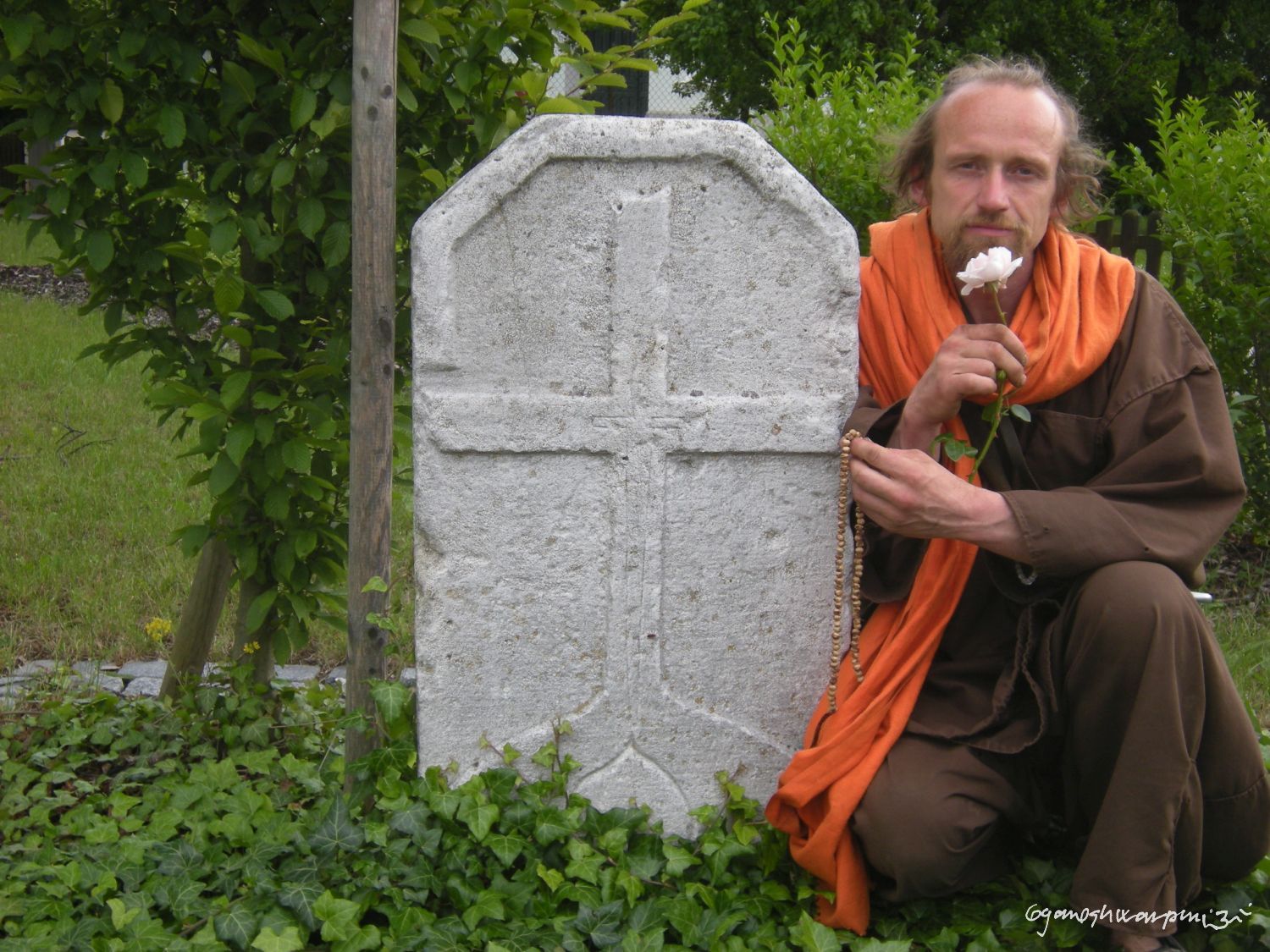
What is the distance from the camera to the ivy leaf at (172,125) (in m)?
2.78

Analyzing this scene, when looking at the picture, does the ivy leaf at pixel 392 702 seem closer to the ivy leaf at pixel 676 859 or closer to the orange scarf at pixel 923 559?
the ivy leaf at pixel 676 859

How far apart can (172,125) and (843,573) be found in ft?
5.74

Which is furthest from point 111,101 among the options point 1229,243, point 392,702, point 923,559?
point 1229,243

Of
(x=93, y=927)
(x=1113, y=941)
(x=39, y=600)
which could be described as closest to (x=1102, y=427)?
(x=1113, y=941)

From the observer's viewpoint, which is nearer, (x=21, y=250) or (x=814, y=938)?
(x=814, y=938)

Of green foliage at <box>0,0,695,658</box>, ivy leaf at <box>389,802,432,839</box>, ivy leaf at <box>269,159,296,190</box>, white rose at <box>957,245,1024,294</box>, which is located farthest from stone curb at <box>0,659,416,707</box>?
white rose at <box>957,245,1024,294</box>

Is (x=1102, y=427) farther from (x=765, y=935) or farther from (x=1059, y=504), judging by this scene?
(x=765, y=935)

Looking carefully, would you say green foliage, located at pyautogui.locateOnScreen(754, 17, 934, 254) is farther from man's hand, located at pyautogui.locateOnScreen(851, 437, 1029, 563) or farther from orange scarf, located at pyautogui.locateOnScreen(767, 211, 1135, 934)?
man's hand, located at pyautogui.locateOnScreen(851, 437, 1029, 563)

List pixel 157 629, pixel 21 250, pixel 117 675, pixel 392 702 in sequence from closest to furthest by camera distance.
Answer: pixel 392 702
pixel 157 629
pixel 117 675
pixel 21 250

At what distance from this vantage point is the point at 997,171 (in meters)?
2.51

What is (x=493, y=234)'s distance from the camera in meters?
2.45

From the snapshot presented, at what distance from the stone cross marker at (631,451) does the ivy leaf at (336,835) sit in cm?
21

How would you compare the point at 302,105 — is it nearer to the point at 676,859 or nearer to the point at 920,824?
the point at 676,859

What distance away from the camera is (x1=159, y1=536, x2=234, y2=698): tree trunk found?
132 inches
